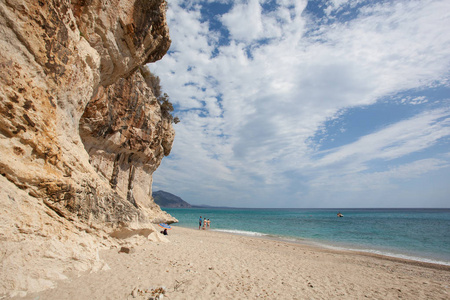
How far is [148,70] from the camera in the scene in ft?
80.5

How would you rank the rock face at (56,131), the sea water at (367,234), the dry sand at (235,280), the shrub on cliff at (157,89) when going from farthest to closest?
the shrub on cliff at (157,89) < the sea water at (367,234) < the dry sand at (235,280) < the rock face at (56,131)

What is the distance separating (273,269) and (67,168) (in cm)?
786

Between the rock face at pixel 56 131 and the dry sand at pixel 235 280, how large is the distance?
28.5 inches

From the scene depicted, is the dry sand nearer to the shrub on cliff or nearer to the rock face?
the rock face

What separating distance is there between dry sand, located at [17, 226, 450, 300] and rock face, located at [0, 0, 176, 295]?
72cm

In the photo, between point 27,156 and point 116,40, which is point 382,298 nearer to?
point 27,156

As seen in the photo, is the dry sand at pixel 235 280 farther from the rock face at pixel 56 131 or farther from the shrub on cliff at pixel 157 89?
the shrub on cliff at pixel 157 89

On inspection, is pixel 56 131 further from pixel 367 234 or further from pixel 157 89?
pixel 367 234

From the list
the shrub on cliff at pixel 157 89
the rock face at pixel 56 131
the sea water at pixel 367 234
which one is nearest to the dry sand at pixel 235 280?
the rock face at pixel 56 131

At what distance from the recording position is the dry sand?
4.82 m

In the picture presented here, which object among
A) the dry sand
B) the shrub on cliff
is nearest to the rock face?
the dry sand

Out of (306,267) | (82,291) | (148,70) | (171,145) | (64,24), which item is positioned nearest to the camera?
(82,291)

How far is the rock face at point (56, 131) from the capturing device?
4.18 meters

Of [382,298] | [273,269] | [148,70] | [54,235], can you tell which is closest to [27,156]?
[54,235]
